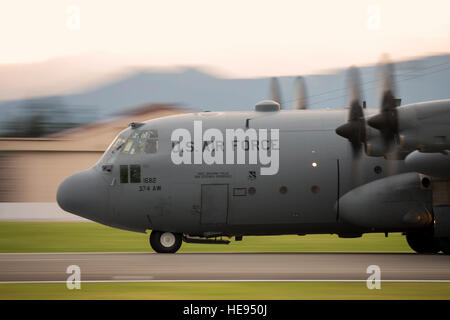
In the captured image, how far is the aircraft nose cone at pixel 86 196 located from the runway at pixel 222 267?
1.16m

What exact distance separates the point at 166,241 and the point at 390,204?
5867 mm

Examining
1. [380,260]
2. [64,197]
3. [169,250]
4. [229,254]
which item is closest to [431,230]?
[380,260]

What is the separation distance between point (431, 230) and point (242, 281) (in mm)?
7395

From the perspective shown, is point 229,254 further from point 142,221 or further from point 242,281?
point 242,281

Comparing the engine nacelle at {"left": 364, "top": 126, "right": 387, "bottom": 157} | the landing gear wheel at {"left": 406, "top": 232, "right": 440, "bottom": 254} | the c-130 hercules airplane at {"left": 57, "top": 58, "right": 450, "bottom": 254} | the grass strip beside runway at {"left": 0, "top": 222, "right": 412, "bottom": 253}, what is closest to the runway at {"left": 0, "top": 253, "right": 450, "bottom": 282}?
the c-130 hercules airplane at {"left": 57, "top": 58, "right": 450, "bottom": 254}

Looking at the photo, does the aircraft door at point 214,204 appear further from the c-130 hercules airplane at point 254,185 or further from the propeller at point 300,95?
the propeller at point 300,95

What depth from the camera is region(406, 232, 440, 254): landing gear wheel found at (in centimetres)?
2031

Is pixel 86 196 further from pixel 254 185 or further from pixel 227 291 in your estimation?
pixel 227 291

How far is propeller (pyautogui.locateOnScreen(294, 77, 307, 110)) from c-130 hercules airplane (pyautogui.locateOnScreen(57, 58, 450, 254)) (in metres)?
2.85

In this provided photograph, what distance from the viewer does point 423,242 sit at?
20.7m

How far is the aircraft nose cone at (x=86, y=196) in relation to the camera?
64.7 ft

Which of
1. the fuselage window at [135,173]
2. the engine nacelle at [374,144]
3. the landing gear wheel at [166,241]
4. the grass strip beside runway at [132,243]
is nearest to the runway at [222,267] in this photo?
the landing gear wheel at [166,241]

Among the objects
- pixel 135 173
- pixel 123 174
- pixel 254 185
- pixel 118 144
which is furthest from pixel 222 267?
pixel 118 144

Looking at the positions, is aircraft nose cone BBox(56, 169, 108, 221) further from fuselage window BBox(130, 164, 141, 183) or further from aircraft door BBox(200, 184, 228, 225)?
aircraft door BBox(200, 184, 228, 225)
